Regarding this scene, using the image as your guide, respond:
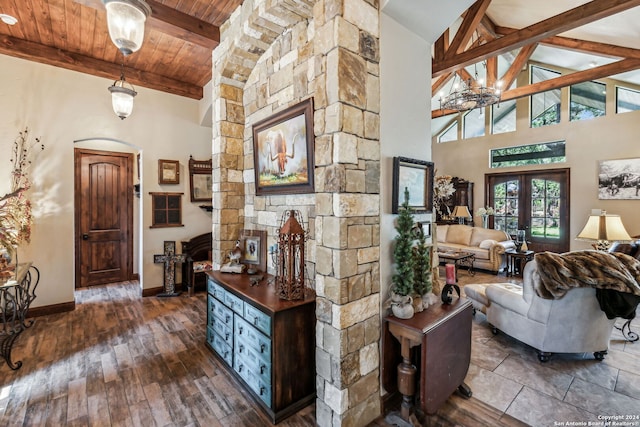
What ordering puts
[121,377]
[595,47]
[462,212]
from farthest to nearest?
→ 1. [462,212]
2. [595,47]
3. [121,377]

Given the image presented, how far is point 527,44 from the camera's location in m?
3.60

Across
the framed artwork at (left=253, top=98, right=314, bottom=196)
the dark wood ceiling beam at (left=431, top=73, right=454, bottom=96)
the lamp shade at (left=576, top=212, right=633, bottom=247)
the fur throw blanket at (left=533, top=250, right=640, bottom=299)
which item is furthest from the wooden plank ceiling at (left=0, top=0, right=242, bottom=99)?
the lamp shade at (left=576, top=212, right=633, bottom=247)

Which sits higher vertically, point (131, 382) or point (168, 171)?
point (168, 171)

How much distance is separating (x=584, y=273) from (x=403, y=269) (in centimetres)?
182

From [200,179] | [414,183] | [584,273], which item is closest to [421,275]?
[414,183]

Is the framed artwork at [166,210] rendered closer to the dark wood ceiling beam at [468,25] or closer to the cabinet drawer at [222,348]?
the cabinet drawer at [222,348]

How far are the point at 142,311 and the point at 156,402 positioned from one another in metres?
2.18

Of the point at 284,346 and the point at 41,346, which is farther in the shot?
the point at 41,346

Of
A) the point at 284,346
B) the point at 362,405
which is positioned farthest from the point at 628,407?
the point at 284,346

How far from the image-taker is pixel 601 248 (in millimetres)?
4223

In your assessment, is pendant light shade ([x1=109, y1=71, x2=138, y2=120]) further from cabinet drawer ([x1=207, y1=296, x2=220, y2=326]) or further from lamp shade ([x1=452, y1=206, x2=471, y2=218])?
lamp shade ([x1=452, y1=206, x2=471, y2=218])

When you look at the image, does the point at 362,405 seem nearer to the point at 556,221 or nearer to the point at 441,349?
the point at 441,349

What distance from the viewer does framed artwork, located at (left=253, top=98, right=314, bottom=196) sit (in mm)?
2277

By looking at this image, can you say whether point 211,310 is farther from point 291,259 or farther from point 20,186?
point 20,186
